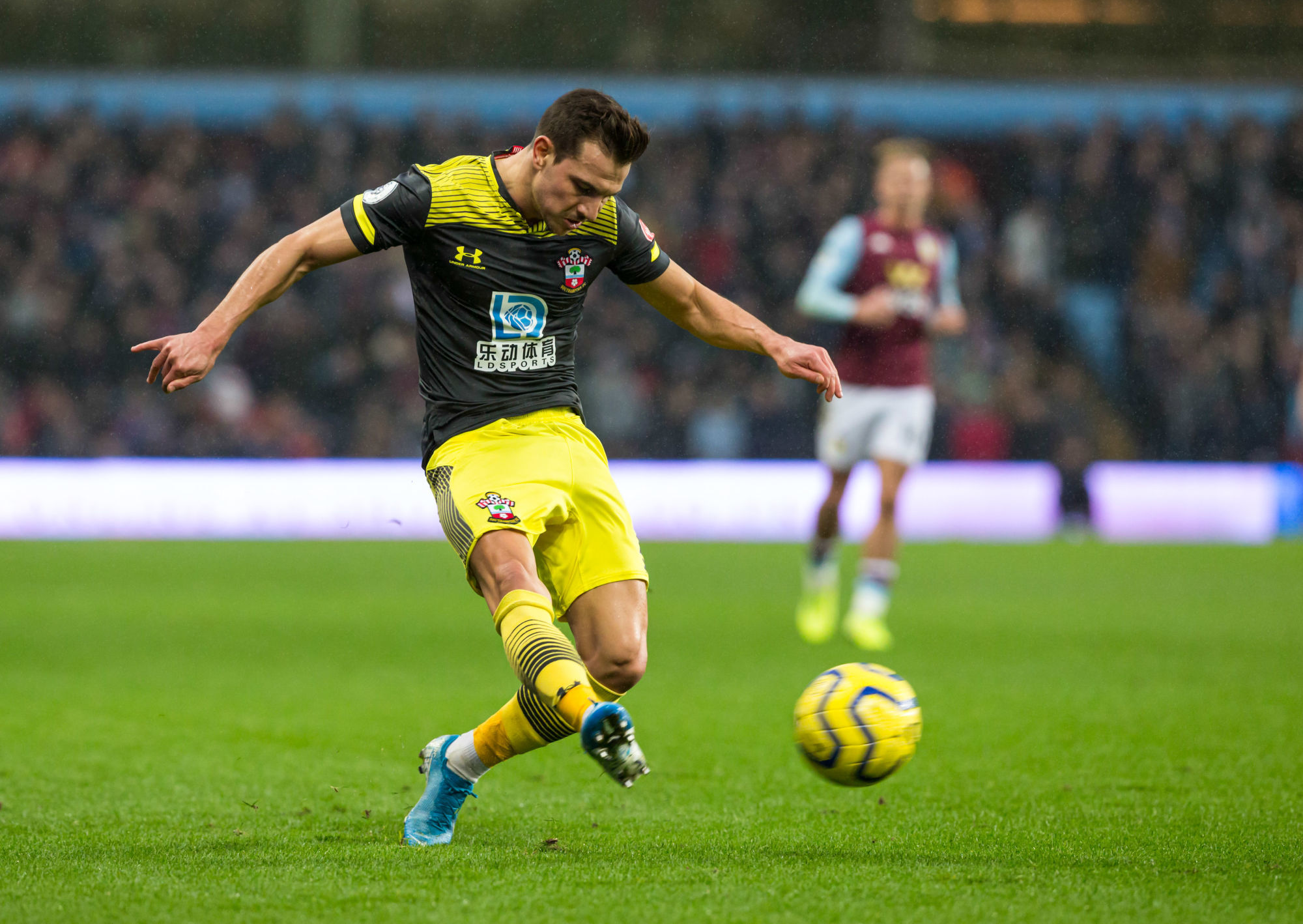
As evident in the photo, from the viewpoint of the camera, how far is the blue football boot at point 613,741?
126 inches

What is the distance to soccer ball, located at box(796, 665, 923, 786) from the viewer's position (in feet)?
12.7

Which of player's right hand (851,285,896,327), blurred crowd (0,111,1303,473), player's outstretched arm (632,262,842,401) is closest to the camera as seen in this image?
player's outstretched arm (632,262,842,401)

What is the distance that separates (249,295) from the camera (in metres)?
3.83

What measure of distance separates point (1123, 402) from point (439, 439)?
55.0ft

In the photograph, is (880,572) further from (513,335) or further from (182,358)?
(182,358)

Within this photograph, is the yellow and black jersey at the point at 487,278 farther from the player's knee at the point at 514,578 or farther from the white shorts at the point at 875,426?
the white shorts at the point at 875,426

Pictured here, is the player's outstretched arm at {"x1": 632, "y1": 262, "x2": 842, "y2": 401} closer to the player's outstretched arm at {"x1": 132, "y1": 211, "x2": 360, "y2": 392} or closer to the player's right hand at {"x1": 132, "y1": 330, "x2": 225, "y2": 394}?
the player's outstretched arm at {"x1": 132, "y1": 211, "x2": 360, "y2": 392}

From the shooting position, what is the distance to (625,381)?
18.6 meters

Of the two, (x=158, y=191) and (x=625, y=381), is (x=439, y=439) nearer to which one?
(x=625, y=381)

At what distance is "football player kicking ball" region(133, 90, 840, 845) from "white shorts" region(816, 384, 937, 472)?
4182 mm

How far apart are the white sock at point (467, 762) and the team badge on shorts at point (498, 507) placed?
61 cm

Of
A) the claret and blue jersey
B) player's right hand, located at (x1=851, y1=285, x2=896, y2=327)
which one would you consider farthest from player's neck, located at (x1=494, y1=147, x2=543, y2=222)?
the claret and blue jersey

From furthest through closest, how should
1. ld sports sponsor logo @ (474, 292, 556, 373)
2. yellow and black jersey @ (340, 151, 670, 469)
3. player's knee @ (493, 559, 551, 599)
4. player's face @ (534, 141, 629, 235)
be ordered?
ld sports sponsor logo @ (474, 292, 556, 373) → yellow and black jersey @ (340, 151, 670, 469) → player's face @ (534, 141, 629, 235) → player's knee @ (493, 559, 551, 599)

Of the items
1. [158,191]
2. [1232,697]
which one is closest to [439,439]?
[1232,697]
